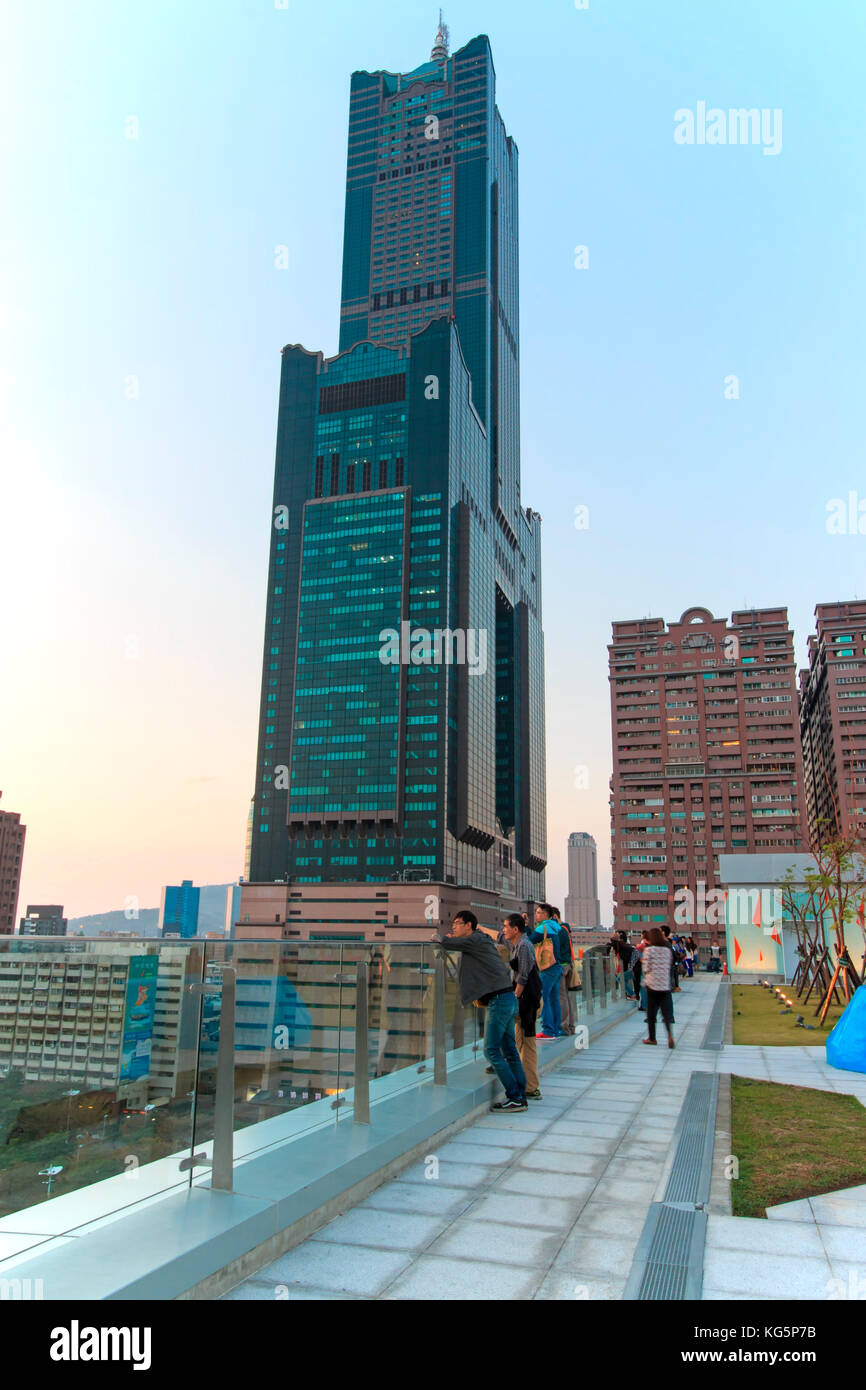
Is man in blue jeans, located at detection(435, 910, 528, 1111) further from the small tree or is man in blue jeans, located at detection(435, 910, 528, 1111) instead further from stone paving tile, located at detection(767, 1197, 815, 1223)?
the small tree

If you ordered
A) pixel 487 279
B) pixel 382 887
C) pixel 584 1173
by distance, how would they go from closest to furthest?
1. pixel 584 1173
2. pixel 382 887
3. pixel 487 279

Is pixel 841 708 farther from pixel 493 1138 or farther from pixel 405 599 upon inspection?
pixel 493 1138

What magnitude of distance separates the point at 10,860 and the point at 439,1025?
156 meters

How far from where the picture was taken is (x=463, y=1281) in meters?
3.67

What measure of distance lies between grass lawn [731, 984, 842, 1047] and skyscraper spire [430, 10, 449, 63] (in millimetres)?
223829

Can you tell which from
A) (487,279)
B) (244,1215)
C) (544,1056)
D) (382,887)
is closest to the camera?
(244,1215)

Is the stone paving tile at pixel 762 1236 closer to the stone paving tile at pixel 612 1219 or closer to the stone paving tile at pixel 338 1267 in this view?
the stone paving tile at pixel 612 1219

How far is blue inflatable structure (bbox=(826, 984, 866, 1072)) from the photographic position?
991 cm

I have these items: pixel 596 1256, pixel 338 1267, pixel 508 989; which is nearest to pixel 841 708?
pixel 508 989

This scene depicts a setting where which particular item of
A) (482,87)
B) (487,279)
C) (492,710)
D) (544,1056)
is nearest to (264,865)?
(492,710)

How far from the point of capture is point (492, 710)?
141 m

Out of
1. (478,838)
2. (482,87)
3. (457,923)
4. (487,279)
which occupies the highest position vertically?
(482,87)
